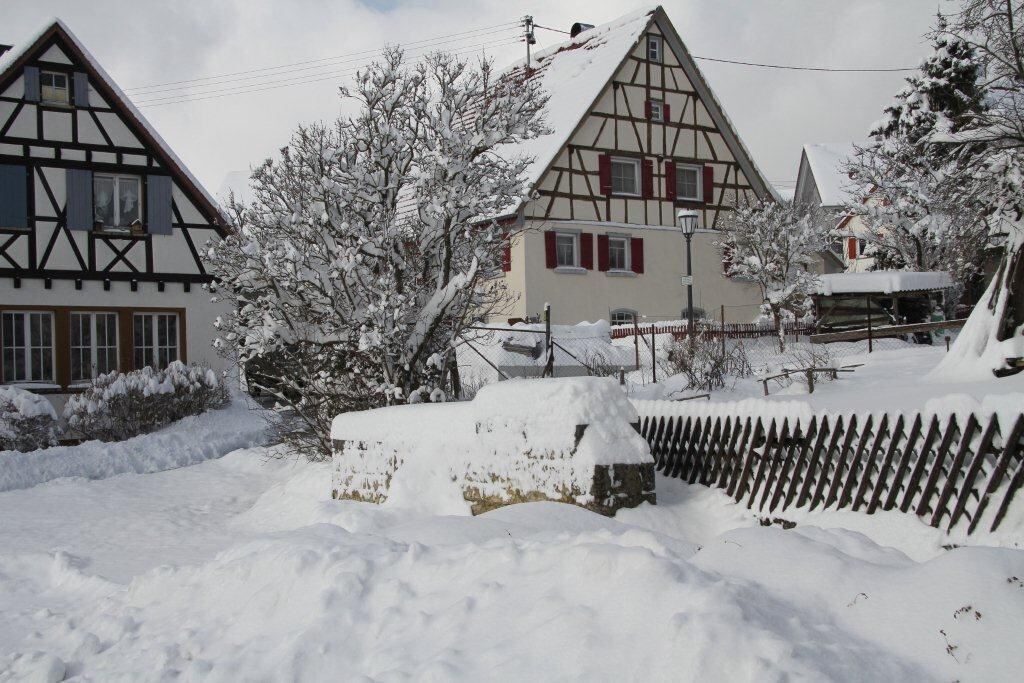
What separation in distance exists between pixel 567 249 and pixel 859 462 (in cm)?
2049

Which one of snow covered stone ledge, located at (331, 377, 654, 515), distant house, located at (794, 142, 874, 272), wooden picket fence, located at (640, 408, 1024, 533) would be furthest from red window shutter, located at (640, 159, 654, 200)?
snow covered stone ledge, located at (331, 377, 654, 515)

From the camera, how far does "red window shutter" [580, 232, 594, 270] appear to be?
27.1 metres

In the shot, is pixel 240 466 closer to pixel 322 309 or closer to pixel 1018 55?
pixel 322 309

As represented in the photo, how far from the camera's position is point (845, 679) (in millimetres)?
3127

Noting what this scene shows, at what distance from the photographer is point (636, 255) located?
28062 mm

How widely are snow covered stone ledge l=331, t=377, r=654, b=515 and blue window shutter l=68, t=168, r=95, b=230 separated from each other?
13.3m

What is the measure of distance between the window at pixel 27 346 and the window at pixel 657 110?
1786 centimetres

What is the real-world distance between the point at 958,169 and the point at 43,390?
17418 mm

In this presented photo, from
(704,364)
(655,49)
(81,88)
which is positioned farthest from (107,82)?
(655,49)

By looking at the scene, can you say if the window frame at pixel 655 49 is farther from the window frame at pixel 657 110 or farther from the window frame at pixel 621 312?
the window frame at pixel 621 312

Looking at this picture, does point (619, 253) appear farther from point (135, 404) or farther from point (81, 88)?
point (135, 404)

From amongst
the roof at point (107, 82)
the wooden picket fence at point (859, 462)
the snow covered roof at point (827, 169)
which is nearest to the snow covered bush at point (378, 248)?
the wooden picket fence at point (859, 462)

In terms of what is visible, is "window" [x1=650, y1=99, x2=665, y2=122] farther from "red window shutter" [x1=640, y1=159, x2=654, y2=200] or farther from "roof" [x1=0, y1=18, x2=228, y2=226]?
"roof" [x1=0, y1=18, x2=228, y2=226]

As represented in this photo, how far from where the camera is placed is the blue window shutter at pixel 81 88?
19719 mm
